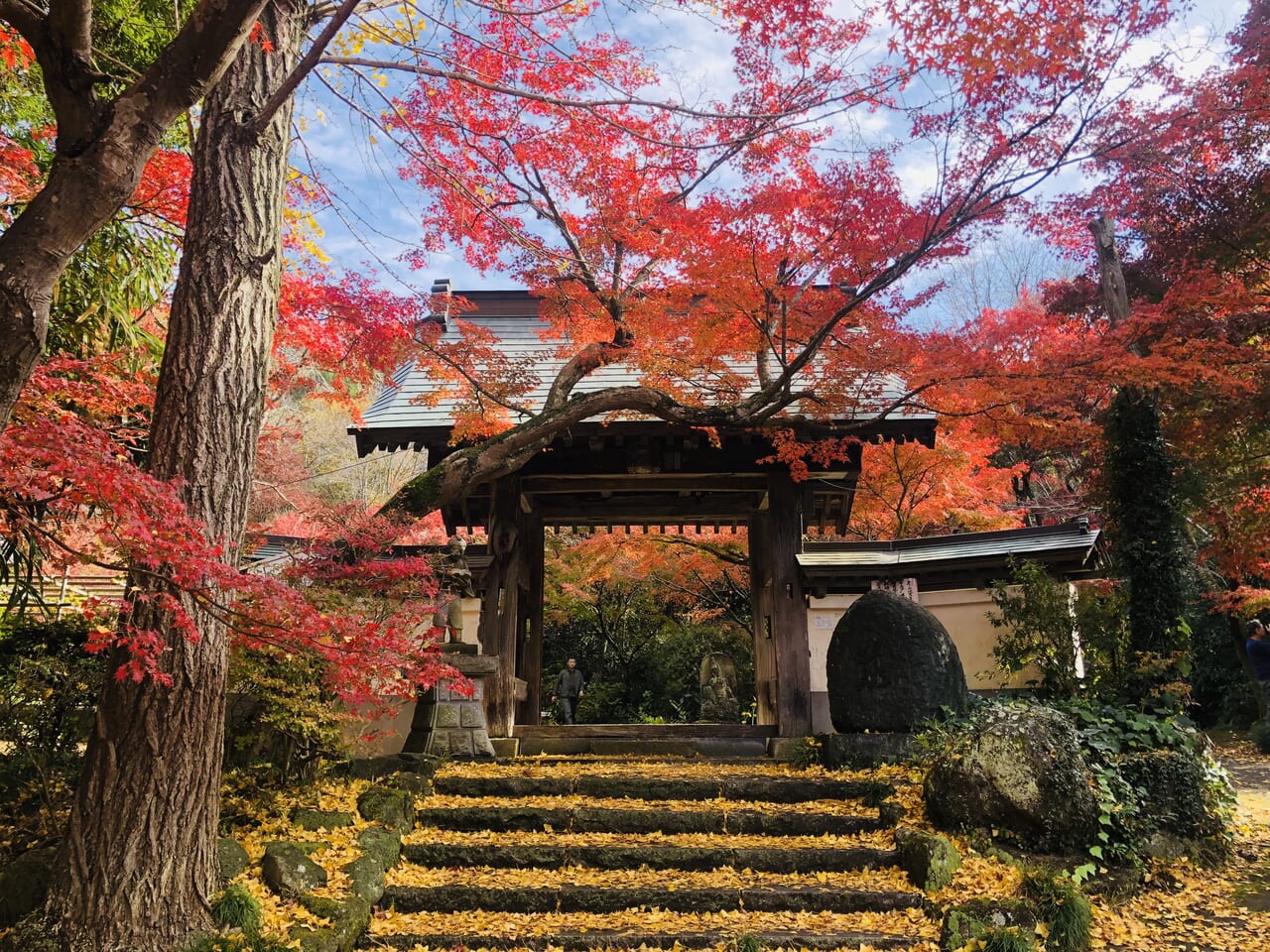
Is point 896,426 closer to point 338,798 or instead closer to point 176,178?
point 338,798

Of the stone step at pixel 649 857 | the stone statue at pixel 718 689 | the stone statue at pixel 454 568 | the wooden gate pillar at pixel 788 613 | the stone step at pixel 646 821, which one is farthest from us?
the stone statue at pixel 718 689

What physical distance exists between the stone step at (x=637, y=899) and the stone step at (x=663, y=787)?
1431 mm

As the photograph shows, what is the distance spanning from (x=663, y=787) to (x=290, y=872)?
9.58 feet

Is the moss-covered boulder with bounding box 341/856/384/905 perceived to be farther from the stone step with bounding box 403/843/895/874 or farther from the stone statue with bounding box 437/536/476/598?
the stone statue with bounding box 437/536/476/598

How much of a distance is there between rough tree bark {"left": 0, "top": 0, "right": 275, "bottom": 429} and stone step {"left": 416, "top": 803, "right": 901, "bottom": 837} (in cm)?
461

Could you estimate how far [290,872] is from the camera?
4.82 metres

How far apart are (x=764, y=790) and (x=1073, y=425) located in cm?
593

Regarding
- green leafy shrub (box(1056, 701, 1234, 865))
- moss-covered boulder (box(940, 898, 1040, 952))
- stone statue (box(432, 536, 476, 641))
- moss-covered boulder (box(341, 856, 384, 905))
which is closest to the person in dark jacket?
green leafy shrub (box(1056, 701, 1234, 865))

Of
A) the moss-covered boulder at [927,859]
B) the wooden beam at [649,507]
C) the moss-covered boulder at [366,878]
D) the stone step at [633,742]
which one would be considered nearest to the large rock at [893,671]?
the stone step at [633,742]

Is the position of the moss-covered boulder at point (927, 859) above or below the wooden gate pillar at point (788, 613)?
below

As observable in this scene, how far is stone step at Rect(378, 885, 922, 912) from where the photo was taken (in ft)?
16.5

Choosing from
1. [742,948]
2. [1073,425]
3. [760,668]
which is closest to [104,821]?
[742,948]

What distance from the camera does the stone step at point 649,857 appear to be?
18.1ft

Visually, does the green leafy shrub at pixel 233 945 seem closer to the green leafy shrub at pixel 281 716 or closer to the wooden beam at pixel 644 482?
the green leafy shrub at pixel 281 716
